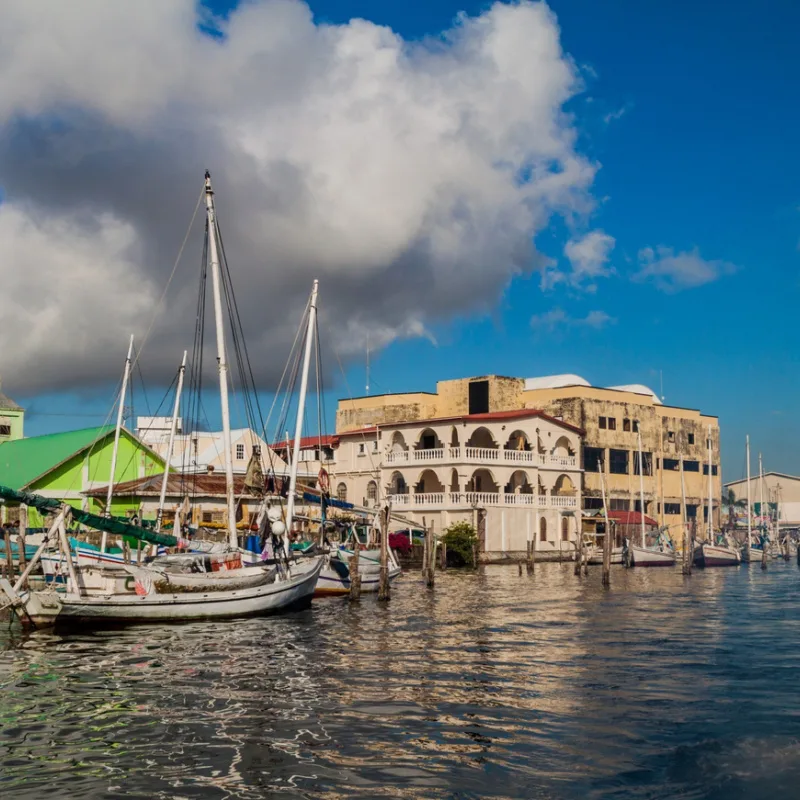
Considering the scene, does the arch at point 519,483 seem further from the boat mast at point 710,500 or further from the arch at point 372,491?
the boat mast at point 710,500

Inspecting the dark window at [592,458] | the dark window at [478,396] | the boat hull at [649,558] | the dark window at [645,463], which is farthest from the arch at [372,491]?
the dark window at [645,463]

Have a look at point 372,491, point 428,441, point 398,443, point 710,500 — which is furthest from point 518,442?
point 710,500

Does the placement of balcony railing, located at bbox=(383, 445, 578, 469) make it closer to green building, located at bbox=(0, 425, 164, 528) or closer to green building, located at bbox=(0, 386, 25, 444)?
green building, located at bbox=(0, 425, 164, 528)

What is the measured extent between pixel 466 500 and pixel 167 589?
39.7m

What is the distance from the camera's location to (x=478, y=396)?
88500mm

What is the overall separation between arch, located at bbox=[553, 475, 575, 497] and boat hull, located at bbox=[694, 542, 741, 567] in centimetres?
1098

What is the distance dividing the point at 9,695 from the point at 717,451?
9179 centimetres

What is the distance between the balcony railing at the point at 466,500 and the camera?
71125mm

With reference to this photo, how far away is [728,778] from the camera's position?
15164 millimetres

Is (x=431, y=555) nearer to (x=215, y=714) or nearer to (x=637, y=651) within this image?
(x=637, y=651)

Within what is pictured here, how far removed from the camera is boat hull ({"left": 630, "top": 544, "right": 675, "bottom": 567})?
248 feet

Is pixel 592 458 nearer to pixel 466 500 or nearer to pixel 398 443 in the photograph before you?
pixel 398 443

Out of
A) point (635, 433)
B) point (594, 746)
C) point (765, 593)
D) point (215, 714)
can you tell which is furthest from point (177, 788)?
point (635, 433)

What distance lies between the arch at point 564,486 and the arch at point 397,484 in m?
12.2
